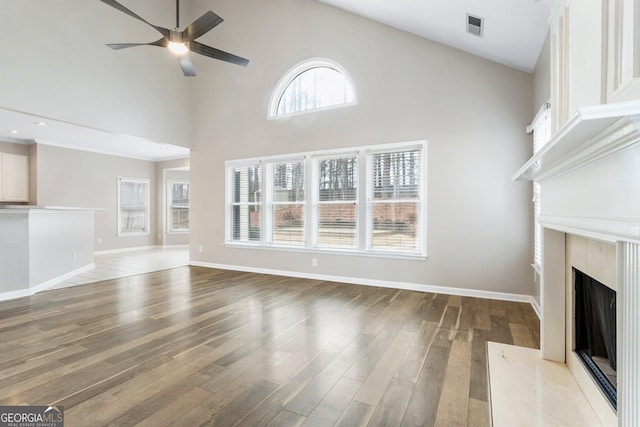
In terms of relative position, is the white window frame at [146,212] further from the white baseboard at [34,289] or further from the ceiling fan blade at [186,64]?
the ceiling fan blade at [186,64]

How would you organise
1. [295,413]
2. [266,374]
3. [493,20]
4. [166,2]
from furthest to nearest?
1. [166,2]
2. [493,20]
3. [266,374]
4. [295,413]

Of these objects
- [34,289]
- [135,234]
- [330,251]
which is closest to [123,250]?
[135,234]

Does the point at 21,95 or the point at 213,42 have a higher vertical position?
the point at 213,42

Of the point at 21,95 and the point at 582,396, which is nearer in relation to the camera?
the point at 582,396

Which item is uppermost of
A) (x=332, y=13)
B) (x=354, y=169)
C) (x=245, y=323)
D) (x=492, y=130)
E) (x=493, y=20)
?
(x=332, y=13)

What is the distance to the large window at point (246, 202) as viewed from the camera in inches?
230

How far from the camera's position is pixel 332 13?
4.87 metres

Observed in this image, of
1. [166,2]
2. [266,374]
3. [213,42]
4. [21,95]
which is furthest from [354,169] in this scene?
[166,2]

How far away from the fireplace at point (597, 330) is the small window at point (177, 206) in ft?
32.3

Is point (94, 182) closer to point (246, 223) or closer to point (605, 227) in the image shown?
point (246, 223)

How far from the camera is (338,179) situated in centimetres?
502

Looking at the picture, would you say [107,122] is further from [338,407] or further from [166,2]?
[338,407]

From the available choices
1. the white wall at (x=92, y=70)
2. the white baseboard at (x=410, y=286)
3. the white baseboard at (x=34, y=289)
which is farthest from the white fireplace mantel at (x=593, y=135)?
the white baseboard at (x=34, y=289)

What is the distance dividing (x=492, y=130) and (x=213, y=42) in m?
5.54
